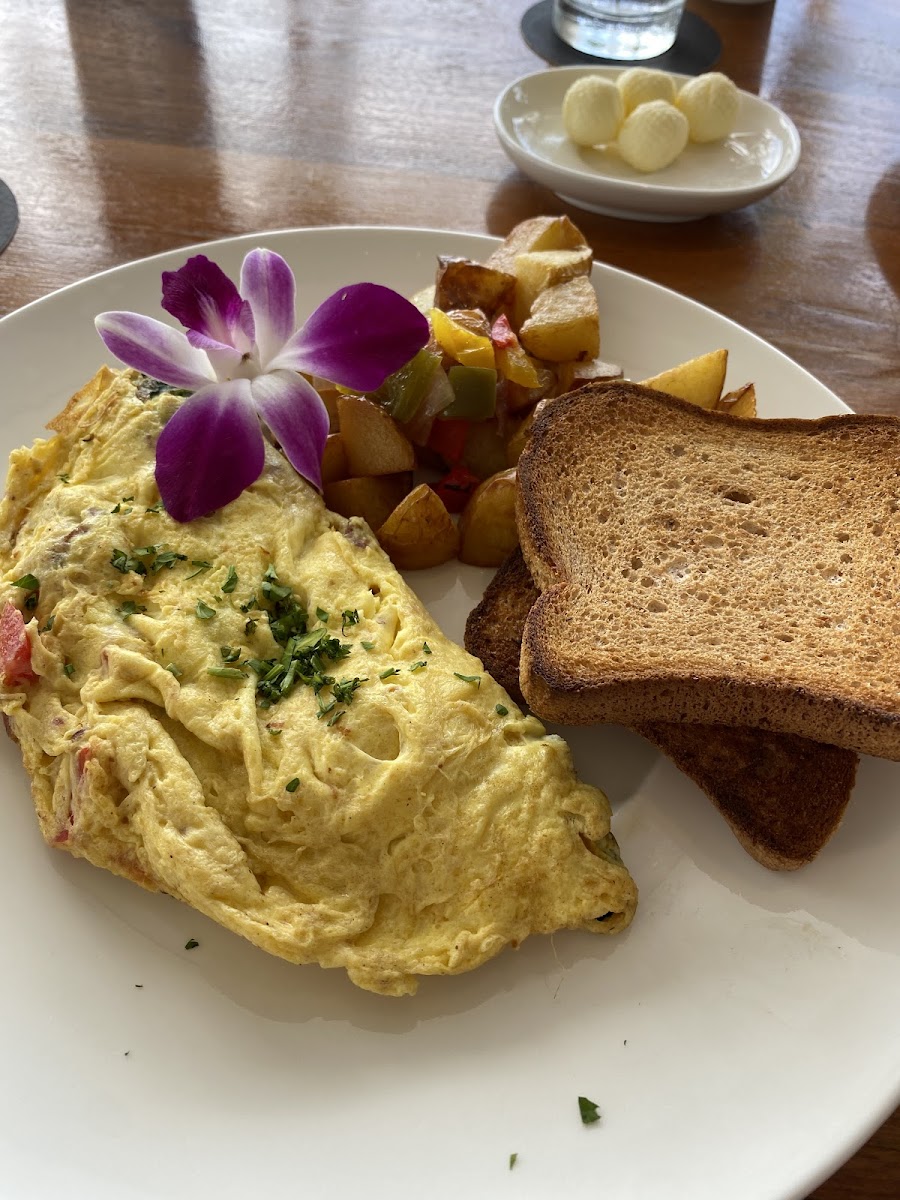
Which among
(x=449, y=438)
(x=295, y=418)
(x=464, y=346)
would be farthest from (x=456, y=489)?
(x=295, y=418)

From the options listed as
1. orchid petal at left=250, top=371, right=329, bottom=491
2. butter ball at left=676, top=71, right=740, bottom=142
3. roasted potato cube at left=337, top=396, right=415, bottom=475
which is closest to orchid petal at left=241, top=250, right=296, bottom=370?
orchid petal at left=250, top=371, right=329, bottom=491

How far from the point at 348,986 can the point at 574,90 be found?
10.4 feet

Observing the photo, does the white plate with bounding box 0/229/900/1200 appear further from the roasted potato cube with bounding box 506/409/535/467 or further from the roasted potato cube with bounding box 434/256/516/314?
the roasted potato cube with bounding box 434/256/516/314

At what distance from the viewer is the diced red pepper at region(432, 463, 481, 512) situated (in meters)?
2.58

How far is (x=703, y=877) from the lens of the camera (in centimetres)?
197

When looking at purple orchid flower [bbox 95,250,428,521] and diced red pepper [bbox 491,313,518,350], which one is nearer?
purple orchid flower [bbox 95,250,428,521]

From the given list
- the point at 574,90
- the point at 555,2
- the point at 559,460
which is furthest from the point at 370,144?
the point at 559,460

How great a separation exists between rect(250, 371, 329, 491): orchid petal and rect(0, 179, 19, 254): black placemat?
5.56 ft

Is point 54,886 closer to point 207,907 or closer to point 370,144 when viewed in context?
point 207,907

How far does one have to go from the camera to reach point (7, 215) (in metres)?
3.51

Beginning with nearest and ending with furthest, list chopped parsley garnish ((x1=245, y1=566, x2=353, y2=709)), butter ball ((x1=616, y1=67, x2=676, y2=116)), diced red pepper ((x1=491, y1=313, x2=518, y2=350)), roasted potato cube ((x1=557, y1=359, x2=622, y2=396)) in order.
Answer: chopped parsley garnish ((x1=245, y1=566, x2=353, y2=709)), diced red pepper ((x1=491, y1=313, x2=518, y2=350)), roasted potato cube ((x1=557, y1=359, x2=622, y2=396)), butter ball ((x1=616, y1=67, x2=676, y2=116))

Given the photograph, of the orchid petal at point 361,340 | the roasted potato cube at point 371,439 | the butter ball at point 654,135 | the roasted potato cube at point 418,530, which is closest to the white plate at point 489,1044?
the roasted potato cube at point 418,530

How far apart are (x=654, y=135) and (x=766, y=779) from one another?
2505 millimetres

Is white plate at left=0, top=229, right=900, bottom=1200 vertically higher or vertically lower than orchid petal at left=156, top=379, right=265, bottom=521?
lower
